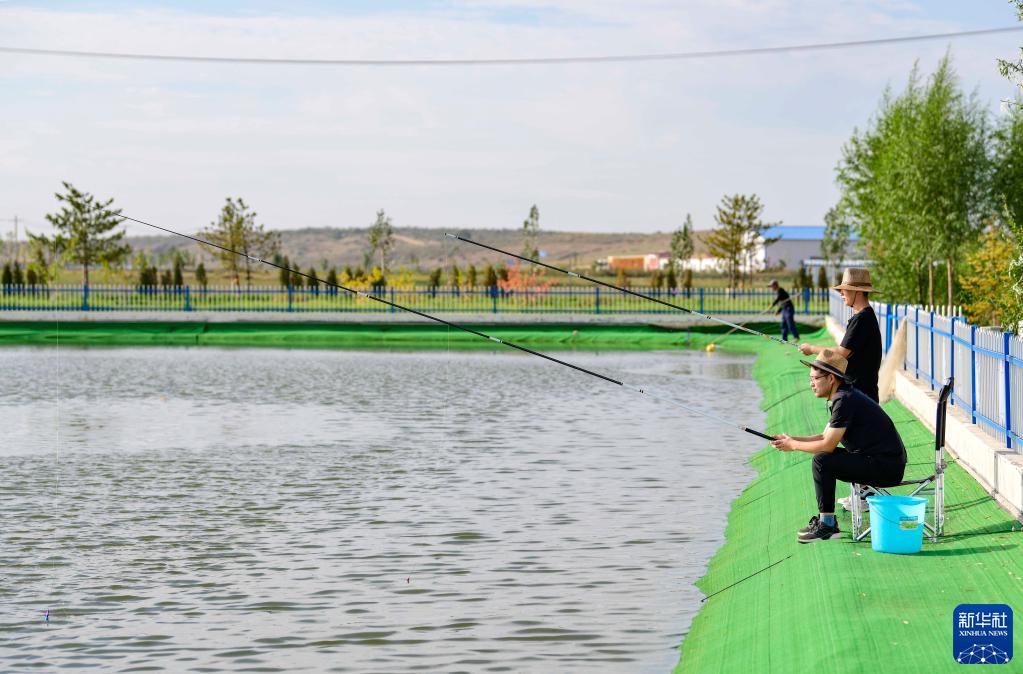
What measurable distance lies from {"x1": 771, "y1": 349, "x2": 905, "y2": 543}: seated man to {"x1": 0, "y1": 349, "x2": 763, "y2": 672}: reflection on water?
1421 mm

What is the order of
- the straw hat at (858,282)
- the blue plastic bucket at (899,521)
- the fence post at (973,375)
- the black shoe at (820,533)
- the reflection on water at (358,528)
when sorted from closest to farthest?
the reflection on water at (358,528) < the blue plastic bucket at (899,521) < the black shoe at (820,533) < the straw hat at (858,282) < the fence post at (973,375)

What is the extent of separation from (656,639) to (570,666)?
2.87 ft

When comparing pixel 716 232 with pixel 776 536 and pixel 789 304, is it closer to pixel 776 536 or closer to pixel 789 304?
pixel 789 304

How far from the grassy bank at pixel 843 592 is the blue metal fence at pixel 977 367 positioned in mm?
688

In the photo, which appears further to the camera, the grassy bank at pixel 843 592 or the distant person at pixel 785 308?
the distant person at pixel 785 308

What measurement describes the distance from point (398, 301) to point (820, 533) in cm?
4883

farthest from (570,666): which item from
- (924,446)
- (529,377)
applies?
(529,377)

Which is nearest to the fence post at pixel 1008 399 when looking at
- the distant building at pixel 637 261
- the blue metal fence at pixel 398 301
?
the blue metal fence at pixel 398 301

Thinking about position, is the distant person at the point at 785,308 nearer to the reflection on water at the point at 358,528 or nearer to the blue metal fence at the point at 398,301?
the reflection on water at the point at 358,528

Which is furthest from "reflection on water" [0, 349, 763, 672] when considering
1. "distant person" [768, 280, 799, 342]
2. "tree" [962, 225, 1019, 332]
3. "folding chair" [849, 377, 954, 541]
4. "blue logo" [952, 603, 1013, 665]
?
"tree" [962, 225, 1019, 332]

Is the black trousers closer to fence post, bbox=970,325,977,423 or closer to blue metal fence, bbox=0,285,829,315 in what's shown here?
fence post, bbox=970,325,977,423

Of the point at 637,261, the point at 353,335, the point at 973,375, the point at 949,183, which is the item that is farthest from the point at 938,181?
the point at 637,261

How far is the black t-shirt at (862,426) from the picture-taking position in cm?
965

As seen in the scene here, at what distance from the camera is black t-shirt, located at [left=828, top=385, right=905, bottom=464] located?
31.7 feet
